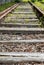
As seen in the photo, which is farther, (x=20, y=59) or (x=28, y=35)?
(x=28, y=35)

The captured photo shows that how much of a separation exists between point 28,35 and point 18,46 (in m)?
0.89

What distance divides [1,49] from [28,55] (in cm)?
98

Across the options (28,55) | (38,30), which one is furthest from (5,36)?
(28,55)

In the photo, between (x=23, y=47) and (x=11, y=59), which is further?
(x=23, y=47)

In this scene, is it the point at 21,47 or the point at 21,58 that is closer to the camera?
the point at 21,58

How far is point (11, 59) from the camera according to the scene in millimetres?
2361

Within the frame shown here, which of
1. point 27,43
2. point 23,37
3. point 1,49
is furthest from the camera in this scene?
point 23,37

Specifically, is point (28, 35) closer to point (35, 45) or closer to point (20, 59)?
point (35, 45)

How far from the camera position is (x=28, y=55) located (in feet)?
8.28

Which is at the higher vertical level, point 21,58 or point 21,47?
point 21,58

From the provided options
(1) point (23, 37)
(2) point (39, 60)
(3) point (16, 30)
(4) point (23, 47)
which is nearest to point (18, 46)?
(4) point (23, 47)

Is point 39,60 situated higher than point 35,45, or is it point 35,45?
point 39,60

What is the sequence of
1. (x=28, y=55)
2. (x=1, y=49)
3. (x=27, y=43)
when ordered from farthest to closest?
1. (x=27, y=43)
2. (x=1, y=49)
3. (x=28, y=55)

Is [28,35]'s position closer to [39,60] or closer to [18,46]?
[18,46]
